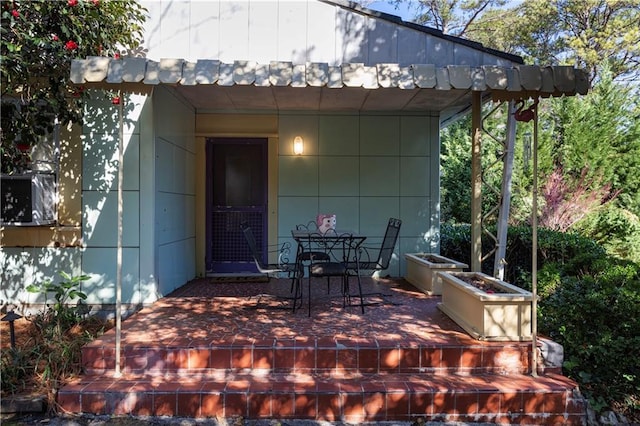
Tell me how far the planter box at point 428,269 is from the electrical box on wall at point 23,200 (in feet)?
13.7

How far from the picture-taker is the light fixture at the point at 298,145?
5.56 m

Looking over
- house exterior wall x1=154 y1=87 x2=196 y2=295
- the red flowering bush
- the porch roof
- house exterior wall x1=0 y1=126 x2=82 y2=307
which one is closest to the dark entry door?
house exterior wall x1=154 y1=87 x2=196 y2=295

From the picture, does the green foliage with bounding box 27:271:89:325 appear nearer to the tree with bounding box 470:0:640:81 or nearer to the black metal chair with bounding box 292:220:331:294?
the black metal chair with bounding box 292:220:331:294

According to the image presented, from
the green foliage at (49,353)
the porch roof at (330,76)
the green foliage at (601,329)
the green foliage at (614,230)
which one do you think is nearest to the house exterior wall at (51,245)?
→ the green foliage at (49,353)

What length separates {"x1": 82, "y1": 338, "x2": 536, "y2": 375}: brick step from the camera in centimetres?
290

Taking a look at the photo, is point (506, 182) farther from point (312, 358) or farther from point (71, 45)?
point (71, 45)

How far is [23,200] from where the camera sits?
155 inches

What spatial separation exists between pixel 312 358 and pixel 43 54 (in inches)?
135

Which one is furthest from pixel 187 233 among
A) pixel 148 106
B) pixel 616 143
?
pixel 616 143

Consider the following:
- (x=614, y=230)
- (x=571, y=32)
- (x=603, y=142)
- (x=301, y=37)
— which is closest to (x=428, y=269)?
(x=301, y=37)

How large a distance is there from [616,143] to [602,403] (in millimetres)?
9093

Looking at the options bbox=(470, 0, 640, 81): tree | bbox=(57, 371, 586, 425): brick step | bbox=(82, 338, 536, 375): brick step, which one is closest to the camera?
bbox=(57, 371, 586, 425): brick step

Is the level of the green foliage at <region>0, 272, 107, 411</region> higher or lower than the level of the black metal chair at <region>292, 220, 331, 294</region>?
lower

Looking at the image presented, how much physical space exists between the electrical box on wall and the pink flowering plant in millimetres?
324
